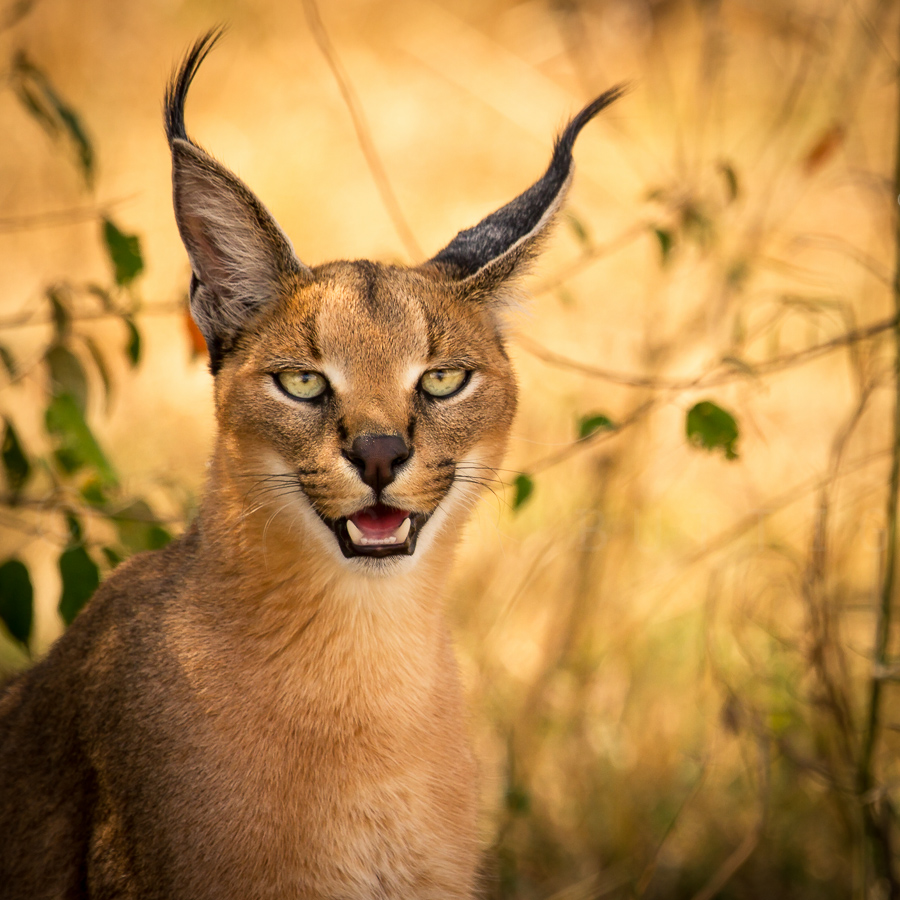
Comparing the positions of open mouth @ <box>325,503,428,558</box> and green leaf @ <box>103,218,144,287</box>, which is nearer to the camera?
open mouth @ <box>325,503,428,558</box>

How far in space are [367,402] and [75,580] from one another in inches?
52.7

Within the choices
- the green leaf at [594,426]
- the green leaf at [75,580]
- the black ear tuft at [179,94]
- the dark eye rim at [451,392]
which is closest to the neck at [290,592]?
the dark eye rim at [451,392]

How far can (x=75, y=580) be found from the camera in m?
3.67

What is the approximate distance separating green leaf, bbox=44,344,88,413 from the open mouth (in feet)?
5.21

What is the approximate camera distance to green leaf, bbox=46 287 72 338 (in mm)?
4078

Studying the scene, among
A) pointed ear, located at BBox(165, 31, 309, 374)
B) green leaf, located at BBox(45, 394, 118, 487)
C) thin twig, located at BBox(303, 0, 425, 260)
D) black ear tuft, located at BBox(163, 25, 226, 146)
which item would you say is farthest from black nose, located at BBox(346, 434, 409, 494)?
thin twig, located at BBox(303, 0, 425, 260)

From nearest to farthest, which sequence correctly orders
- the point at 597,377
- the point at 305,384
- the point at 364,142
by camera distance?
the point at 305,384 → the point at 364,142 → the point at 597,377

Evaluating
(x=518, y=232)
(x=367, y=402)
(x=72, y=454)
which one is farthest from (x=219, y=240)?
(x=72, y=454)

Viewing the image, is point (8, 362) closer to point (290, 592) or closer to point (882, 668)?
point (290, 592)

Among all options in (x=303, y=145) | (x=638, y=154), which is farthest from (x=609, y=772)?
(x=303, y=145)

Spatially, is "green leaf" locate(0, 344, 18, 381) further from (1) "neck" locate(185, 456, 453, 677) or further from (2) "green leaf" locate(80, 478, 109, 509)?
(1) "neck" locate(185, 456, 453, 677)

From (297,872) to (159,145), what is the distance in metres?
Answer: 8.51

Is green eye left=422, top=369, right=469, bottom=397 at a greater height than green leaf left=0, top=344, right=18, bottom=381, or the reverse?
green leaf left=0, top=344, right=18, bottom=381

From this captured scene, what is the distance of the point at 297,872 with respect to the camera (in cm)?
293
